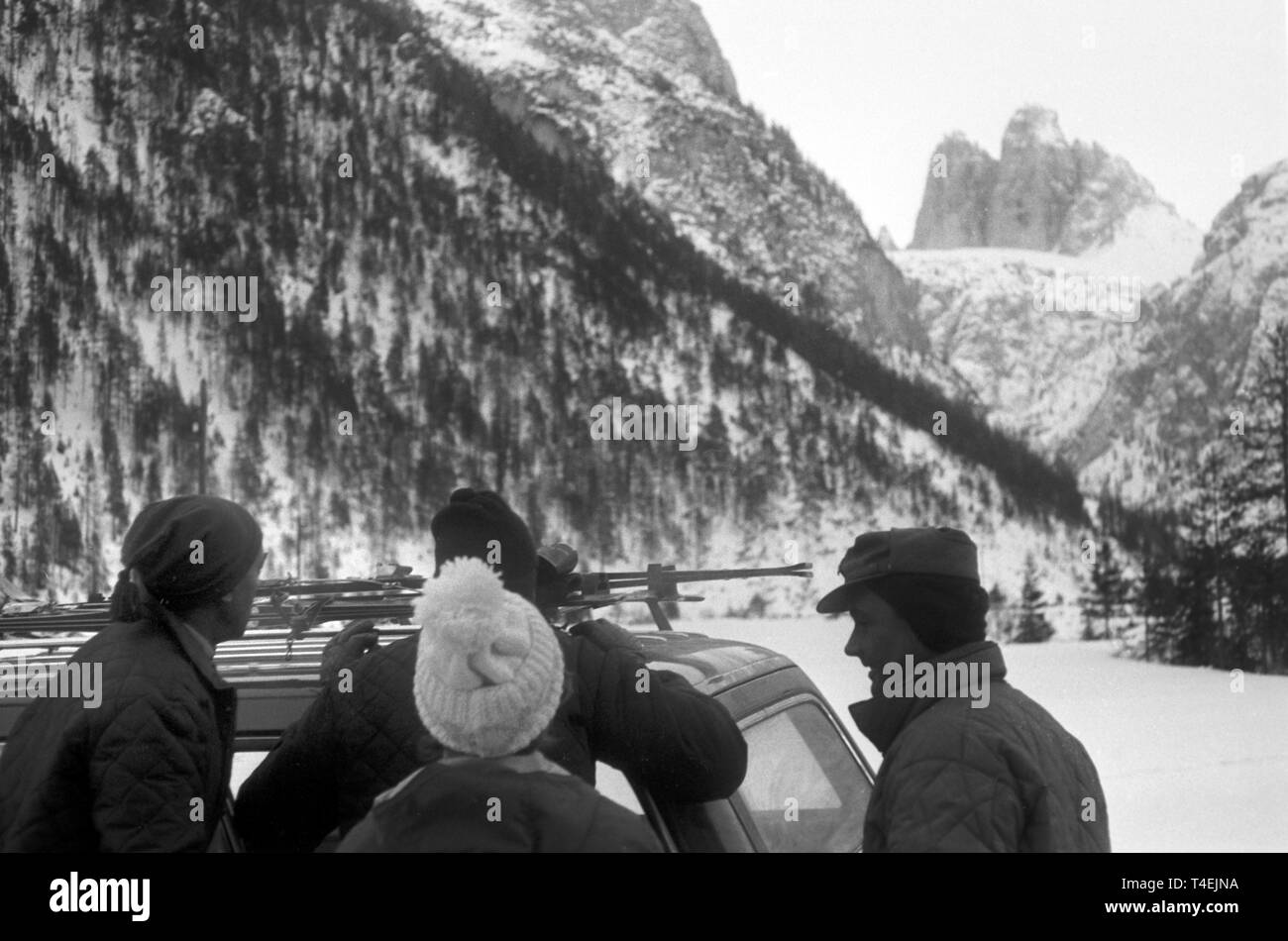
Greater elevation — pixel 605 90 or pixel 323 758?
pixel 605 90

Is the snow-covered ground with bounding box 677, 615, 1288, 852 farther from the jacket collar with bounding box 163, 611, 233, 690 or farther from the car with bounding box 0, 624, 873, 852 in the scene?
the jacket collar with bounding box 163, 611, 233, 690

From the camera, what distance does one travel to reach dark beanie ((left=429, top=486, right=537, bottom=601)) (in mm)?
1655

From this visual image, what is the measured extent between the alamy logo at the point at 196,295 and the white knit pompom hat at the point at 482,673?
5242 millimetres

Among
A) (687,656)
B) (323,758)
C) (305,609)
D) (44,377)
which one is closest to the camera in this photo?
(323,758)

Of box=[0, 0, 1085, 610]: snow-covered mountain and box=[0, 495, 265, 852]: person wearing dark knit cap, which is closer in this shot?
box=[0, 495, 265, 852]: person wearing dark knit cap

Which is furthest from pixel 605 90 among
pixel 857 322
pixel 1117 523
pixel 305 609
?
pixel 305 609

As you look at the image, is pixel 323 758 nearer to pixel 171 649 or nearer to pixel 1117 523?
pixel 171 649

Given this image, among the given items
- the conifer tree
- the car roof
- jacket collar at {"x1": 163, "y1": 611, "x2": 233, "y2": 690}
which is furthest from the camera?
the conifer tree

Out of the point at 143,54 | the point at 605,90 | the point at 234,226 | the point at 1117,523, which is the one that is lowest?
the point at 1117,523

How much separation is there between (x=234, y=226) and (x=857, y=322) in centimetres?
428

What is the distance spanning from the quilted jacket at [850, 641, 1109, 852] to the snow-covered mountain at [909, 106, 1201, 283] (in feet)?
21.0

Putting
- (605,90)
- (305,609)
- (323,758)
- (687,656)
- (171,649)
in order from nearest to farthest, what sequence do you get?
(171,649) < (323,758) < (687,656) < (305,609) < (605,90)

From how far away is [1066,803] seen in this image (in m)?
1.34
